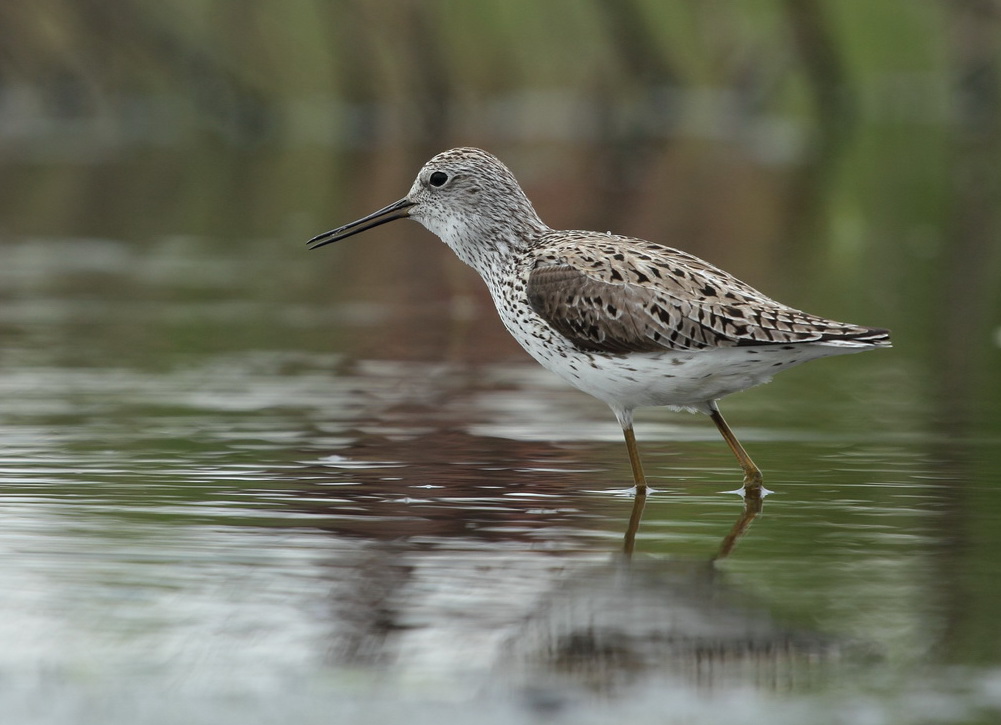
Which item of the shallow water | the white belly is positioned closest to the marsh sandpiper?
the white belly

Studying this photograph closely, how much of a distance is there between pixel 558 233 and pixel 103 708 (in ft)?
15.6

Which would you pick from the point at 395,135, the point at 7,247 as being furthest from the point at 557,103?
the point at 7,247

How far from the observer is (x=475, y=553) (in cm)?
744

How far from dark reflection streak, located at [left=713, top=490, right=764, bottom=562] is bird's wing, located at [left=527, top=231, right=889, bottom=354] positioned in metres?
0.69

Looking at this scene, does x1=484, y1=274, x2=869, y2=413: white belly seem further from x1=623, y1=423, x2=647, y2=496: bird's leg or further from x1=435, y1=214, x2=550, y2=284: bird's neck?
x1=435, y1=214, x2=550, y2=284: bird's neck

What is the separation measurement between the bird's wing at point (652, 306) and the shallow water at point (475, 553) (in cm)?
71

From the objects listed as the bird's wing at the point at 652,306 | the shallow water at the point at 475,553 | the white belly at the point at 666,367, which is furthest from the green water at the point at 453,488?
the bird's wing at the point at 652,306

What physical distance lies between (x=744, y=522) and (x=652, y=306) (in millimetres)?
1143

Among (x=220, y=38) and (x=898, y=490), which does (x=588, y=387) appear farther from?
(x=220, y=38)

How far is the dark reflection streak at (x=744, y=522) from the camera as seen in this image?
7573mm

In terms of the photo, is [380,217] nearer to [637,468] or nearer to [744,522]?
[637,468]

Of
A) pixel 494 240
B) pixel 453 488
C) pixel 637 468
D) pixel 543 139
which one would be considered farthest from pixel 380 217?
pixel 543 139

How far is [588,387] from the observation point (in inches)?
354

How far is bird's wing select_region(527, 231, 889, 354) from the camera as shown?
8383mm
